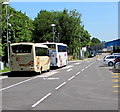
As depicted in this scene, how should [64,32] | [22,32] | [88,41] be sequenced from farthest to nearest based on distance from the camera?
[88,41] < [64,32] < [22,32]

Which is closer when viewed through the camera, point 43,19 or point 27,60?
point 27,60

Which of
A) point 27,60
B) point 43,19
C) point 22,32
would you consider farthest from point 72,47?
point 27,60

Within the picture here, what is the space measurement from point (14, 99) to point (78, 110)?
3854 mm

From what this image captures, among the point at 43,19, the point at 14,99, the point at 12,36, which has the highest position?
the point at 43,19

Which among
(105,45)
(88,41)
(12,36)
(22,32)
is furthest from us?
(105,45)

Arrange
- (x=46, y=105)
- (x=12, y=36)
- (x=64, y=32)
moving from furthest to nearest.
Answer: (x=64, y=32) < (x=12, y=36) < (x=46, y=105)

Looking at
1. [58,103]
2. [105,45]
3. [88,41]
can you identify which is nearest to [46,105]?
[58,103]

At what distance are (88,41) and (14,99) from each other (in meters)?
121

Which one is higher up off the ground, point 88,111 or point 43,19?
point 43,19

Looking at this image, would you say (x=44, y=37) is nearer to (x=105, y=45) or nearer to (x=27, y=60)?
(x=27, y=60)

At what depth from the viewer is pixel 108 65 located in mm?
45062

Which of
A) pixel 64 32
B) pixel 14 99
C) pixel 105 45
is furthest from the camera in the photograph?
pixel 105 45

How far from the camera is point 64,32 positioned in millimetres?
93125

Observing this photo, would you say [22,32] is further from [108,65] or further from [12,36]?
[108,65]
